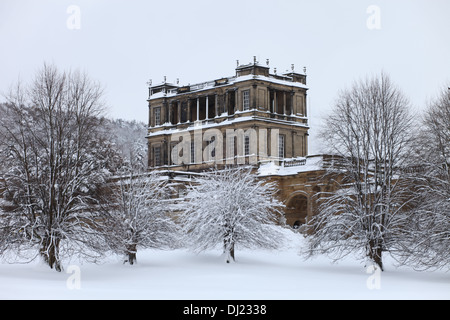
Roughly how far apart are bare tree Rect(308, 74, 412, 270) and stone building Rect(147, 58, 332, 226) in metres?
22.2

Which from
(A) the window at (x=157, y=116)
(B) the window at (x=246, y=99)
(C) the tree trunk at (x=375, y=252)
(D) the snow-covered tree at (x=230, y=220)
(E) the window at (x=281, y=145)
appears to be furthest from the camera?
(A) the window at (x=157, y=116)

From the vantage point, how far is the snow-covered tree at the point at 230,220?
116 feet

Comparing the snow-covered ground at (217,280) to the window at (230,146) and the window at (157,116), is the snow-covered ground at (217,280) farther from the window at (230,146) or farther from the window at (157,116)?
the window at (157,116)

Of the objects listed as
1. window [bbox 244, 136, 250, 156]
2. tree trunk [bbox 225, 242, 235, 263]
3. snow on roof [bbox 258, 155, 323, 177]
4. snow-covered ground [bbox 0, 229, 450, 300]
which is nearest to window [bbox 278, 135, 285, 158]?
window [bbox 244, 136, 250, 156]

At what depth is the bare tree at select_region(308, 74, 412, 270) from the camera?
30.5 m

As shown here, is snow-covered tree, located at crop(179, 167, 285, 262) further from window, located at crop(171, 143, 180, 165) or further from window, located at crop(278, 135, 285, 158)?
window, located at crop(171, 143, 180, 165)

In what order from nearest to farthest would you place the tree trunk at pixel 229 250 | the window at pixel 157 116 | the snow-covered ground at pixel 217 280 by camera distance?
the snow-covered ground at pixel 217 280
the tree trunk at pixel 229 250
the window at pixel 157 116

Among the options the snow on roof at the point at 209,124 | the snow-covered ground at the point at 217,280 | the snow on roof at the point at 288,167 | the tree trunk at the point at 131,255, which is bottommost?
the snow-covered ground at the point at 217,280

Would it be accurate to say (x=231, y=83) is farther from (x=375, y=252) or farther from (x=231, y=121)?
(x=375, y=252)

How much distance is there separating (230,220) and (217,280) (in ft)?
23.4

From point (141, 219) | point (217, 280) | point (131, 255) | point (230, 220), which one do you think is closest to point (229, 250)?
point (230, 220)

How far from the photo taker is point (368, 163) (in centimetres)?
3189

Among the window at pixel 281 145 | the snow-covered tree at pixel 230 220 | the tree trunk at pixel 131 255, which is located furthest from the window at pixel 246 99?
the tree trunk at pixel 131 255

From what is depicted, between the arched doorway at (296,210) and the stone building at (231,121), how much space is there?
467 centimetres
